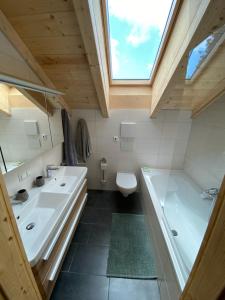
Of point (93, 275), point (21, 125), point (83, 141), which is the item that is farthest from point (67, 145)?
point (93, 275)

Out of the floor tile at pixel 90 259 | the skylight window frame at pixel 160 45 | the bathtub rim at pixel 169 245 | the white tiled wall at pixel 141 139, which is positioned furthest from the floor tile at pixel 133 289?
the skylight window frame at pixel 160 45

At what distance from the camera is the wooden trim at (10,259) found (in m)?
0.48

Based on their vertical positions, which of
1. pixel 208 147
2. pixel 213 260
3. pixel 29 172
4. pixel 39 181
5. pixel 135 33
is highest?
pixel 135 33

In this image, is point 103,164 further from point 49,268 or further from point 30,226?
point 49,268

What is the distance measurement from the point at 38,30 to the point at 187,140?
2.43 m

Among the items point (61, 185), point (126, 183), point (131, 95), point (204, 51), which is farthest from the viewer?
point (126, 183)

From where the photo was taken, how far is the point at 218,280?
0.46 metres

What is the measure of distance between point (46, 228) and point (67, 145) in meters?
1.43

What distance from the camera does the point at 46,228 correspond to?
1050mm

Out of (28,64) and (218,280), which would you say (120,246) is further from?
(28,64)

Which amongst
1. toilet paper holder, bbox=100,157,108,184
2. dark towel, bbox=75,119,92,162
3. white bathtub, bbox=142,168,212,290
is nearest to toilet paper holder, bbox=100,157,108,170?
toilet paper holder, bbox=100,157,108,184

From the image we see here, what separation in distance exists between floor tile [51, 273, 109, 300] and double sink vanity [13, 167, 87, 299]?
6.7 inches

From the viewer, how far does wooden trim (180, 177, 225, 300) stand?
0.45 meters

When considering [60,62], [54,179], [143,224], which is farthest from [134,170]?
[60,62]
